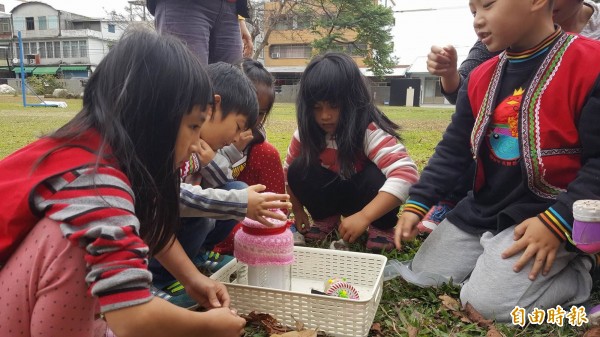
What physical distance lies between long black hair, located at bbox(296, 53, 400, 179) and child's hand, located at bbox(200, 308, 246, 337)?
1.13 meters

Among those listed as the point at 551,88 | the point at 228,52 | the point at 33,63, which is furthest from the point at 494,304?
the point at 33,63

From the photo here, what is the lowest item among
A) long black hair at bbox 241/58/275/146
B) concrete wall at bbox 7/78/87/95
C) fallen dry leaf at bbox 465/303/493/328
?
concrete wall at bbox 7/78/87/95

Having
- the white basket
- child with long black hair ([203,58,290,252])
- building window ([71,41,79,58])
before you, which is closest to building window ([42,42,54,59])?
building window ([71,41,79,58])

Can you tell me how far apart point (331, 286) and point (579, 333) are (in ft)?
2.27

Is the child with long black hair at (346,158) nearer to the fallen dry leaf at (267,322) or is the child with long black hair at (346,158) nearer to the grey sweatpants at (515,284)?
the grey sweatpants at (515,284)

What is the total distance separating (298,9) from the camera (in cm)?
2033

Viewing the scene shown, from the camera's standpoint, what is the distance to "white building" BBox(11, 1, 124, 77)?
35094 millimetres

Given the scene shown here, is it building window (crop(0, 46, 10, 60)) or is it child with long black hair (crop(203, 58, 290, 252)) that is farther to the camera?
building window (crop(0, 46, 10, 60))

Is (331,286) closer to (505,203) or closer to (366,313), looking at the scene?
(366,313)

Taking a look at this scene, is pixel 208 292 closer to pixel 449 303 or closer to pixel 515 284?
pixel 449 303

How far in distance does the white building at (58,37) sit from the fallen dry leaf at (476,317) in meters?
36.0

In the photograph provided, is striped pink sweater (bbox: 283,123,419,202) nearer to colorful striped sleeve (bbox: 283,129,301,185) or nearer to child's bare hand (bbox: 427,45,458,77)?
colorful striped sleeve (bbox: 283,129,301,185)

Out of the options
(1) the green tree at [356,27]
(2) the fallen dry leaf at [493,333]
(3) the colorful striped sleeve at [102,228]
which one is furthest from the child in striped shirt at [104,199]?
(1) the green tree at [356,27]

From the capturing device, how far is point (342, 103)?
2.13 metres
